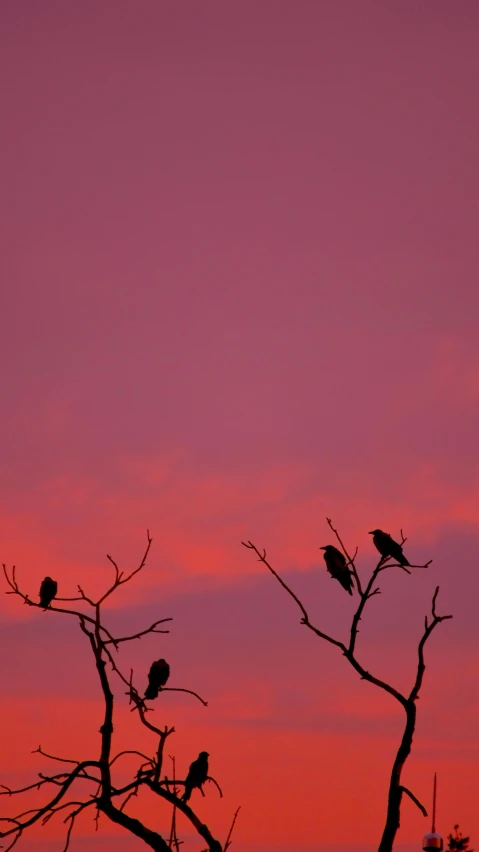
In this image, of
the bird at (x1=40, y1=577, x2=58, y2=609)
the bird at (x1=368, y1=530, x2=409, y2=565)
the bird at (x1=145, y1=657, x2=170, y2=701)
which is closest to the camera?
the bird at (x1=145, y1=657, x2=170, y2=701)

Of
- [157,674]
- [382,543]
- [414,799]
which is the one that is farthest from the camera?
[382,543]

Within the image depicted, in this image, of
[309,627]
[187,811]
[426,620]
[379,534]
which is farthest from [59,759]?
[379,534]

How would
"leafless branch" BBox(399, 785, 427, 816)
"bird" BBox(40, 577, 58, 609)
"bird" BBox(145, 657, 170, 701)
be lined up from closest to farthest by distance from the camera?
1. "leafless branch" BBox(399, 785, 427, 816)
2. "bird" BBox(145, 657, 170, 701)
3. "bird" BBox(40, 577, 58, 609)

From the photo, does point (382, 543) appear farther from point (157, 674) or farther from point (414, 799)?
point (414, 799)

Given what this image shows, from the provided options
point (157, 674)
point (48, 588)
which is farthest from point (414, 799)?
point (48, 588)

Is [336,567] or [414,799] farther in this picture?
[336,567]

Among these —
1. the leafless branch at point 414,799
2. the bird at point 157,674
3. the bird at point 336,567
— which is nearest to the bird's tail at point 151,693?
the bird at point 157,674

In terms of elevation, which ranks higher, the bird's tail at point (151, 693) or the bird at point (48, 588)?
the bird at point (48, 588)

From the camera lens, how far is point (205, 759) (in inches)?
676

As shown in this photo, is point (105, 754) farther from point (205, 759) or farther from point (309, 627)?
point (205, 759)

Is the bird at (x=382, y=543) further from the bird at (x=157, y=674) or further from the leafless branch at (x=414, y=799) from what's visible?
the leafless branch at (x=414, y=799)

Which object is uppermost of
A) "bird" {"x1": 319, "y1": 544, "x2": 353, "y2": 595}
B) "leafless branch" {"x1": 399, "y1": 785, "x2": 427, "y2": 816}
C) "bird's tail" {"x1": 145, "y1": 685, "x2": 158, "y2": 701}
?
"bird" {"x1": 319, "y1": 544, "x2": 353, "y2": 595}

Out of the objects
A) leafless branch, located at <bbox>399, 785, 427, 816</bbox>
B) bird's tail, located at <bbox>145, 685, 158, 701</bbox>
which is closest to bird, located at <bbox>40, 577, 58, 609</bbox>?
bird's tail, located at <bbox>145, 685, 158, 701</bbox>

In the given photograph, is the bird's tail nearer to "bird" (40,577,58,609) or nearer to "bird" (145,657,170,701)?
"bird" (145,657,170,701)
